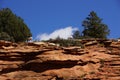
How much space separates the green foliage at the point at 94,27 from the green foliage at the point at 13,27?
758 centimetres

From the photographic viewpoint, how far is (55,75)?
3475 centimetres

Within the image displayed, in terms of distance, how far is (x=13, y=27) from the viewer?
4591 cm

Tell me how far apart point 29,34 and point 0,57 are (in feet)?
38.6

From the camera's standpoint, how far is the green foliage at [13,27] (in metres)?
44.8

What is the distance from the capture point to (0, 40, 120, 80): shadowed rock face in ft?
114

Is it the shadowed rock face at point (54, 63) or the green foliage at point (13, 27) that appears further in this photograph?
the green foliage at point (13, 27)

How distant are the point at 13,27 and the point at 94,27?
37.0ft

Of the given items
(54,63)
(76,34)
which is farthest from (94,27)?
(54,63)

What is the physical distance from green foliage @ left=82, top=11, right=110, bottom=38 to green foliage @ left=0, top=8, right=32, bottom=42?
7.58m

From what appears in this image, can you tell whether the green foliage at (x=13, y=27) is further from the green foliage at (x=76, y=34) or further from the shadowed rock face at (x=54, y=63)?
the green foliage at (x=76, y=34)

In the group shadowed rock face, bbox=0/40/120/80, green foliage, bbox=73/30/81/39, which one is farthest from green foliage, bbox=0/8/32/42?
green foliage, bbox=73/30/81/39

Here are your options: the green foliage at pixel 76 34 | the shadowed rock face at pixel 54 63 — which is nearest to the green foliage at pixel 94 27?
the green foliage at pixel 76 34

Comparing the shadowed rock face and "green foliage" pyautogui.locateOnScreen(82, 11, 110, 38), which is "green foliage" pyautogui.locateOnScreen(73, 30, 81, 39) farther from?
the shadowed rock face

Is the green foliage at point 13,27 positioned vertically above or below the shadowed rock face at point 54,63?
above
